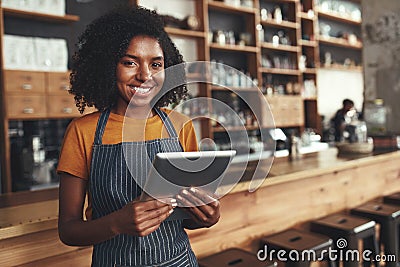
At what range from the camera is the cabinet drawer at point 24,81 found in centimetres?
318

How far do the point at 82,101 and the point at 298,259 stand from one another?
129 cm

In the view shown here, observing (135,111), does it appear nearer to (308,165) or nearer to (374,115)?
(308,165)

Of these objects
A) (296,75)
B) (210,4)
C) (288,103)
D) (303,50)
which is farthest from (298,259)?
(303,50)

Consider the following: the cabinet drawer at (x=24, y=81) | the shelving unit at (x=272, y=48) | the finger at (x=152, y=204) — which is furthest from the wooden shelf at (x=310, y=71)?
the finger at (x=152, y=204)

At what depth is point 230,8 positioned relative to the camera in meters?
4.88

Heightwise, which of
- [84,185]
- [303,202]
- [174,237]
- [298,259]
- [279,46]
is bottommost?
[298,259]

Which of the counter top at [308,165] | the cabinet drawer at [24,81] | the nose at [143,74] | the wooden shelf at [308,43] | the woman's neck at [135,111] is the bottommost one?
the counter top at [308,165]

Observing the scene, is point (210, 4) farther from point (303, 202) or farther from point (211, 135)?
point (303, 202)

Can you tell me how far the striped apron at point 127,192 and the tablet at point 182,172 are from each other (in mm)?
123

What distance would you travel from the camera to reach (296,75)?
19.1ft

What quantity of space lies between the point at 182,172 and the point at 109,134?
260 millimetres

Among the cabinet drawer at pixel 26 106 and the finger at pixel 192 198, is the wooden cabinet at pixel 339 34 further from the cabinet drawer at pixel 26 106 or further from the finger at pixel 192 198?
the finger at pixel 192 198

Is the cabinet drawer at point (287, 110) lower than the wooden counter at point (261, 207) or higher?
higher

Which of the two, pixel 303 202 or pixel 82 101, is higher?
pixel 82 101
